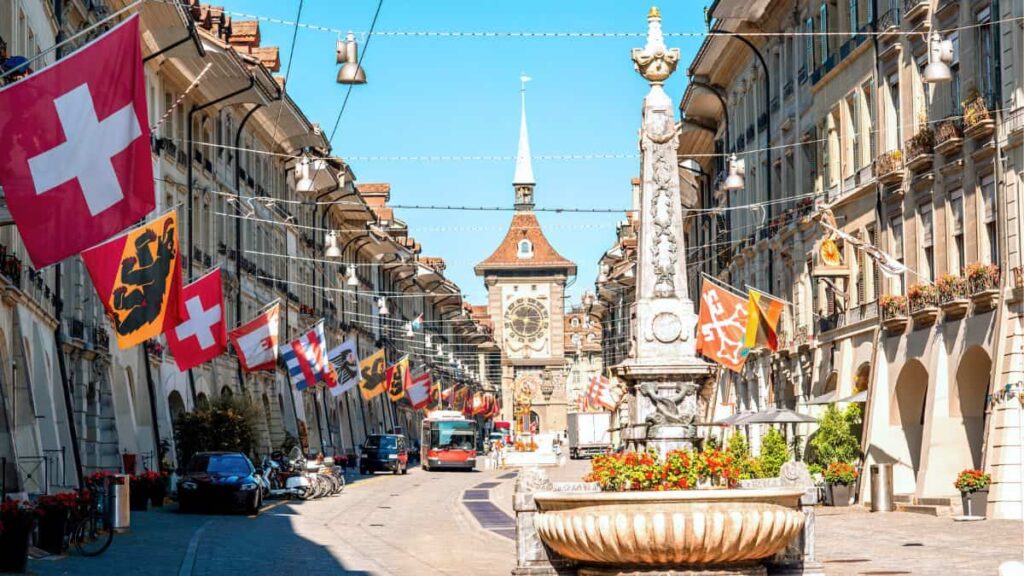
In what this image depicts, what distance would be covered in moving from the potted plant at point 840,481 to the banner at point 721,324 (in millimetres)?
3192

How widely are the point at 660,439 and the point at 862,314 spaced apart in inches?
559

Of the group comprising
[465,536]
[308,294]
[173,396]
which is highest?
[308,294]

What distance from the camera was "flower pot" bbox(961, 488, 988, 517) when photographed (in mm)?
31641

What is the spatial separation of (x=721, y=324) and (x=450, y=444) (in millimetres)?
43950

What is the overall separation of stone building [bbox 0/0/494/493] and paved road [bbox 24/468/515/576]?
303 cm

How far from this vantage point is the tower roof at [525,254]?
616 ft

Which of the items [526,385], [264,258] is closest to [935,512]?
[264,258]

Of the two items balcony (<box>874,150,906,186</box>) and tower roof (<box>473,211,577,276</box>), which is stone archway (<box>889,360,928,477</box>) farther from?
tower roof (<box>473,211,577,276</box>)

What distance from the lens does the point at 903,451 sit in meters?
40.3

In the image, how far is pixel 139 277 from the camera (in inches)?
1057

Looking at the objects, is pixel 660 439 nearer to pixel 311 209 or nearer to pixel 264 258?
pixel 264 258

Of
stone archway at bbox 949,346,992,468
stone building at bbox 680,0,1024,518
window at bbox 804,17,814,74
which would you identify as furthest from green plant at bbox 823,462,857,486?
window at bbox 804,17,814,74

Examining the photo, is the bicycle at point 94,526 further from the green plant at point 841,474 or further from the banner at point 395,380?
the banner at point 395,380

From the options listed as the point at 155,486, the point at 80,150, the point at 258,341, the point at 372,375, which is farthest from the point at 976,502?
the point at 372,375
